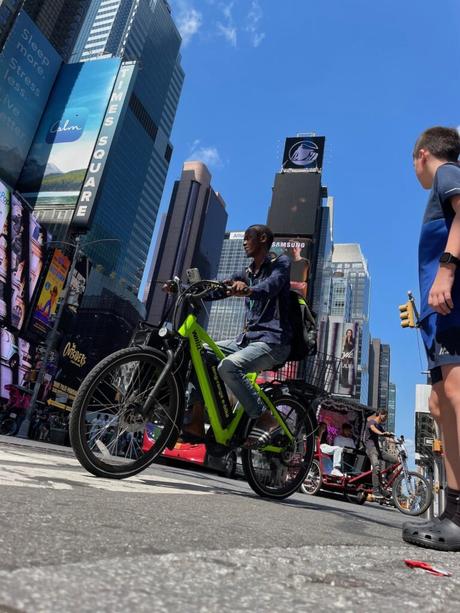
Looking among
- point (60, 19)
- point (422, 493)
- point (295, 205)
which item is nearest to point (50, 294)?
point (295, 205)

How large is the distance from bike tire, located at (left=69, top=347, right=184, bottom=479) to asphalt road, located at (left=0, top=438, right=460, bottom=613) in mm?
1148

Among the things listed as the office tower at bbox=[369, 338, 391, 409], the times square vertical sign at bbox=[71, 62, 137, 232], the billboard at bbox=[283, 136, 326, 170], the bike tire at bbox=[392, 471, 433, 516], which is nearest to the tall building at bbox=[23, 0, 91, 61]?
the times square vertical sign at bbox=[71, 62, 137, 232]

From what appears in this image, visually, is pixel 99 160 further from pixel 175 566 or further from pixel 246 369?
pixel 175 566

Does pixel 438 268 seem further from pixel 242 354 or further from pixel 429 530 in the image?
pixel 242 354

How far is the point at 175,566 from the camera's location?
82 centimetres

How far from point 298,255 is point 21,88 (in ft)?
126

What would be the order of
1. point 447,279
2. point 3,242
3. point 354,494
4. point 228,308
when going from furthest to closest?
point 228,308, point 3,242, point 354,494, point 447,279

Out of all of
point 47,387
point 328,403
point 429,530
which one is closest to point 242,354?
point 429,530

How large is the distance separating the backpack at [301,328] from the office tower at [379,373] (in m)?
146

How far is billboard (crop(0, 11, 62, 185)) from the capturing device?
180 ft

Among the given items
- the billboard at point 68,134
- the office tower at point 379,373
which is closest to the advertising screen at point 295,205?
the billboard at point 68,134

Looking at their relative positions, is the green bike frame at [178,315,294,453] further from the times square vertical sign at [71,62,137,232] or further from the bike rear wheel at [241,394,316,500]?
the times square vertical sign at [71,62,137,232]

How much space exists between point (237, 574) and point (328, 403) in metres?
15.2

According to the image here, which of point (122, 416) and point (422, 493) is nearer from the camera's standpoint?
point (122, 416)
